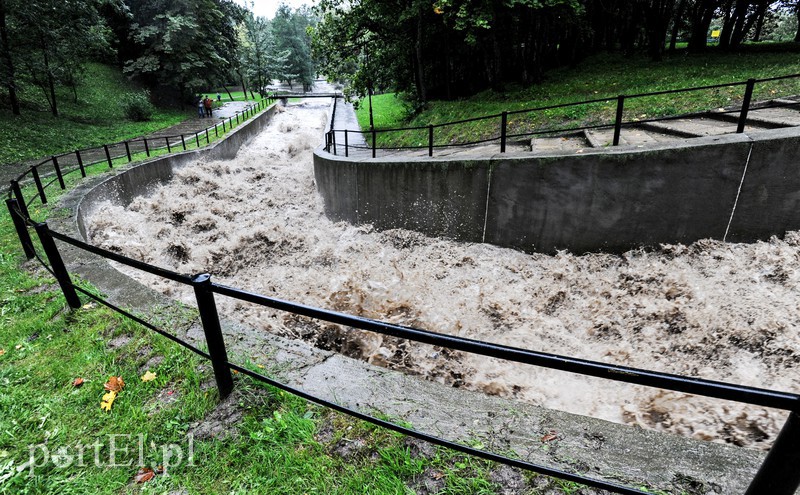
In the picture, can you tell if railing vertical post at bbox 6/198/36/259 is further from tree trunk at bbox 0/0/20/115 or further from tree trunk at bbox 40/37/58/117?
tree trunk at bbox 40/37/58/117

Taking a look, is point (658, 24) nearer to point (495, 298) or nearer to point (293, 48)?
point (495, 298)

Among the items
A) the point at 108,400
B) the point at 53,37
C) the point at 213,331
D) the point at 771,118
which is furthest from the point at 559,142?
the point at 53,37

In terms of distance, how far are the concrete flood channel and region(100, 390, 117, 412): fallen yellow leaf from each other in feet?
2.58

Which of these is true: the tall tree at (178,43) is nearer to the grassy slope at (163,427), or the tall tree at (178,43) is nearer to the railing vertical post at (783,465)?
the grassy slope at (163,427)

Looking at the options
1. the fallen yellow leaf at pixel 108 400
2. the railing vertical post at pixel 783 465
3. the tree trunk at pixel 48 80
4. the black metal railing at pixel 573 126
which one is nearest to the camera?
the railing vertical post at pixel 783 465

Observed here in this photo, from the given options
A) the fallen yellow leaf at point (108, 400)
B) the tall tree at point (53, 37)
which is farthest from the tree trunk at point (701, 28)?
the tall tree at point (53, 37)

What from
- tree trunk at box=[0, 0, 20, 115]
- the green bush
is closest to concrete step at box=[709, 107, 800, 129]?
tree trunk at box=[0, 0, 20, 115]

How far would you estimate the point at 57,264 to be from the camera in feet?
13.9

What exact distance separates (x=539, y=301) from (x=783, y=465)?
18.2 ft

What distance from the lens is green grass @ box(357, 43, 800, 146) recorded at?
10.8m

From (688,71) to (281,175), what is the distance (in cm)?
1747

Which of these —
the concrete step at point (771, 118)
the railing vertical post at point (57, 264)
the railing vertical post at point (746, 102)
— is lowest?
the railing vertical post at point (57, 264)

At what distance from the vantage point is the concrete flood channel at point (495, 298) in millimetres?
2584

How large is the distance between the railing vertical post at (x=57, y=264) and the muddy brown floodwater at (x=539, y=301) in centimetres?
169
